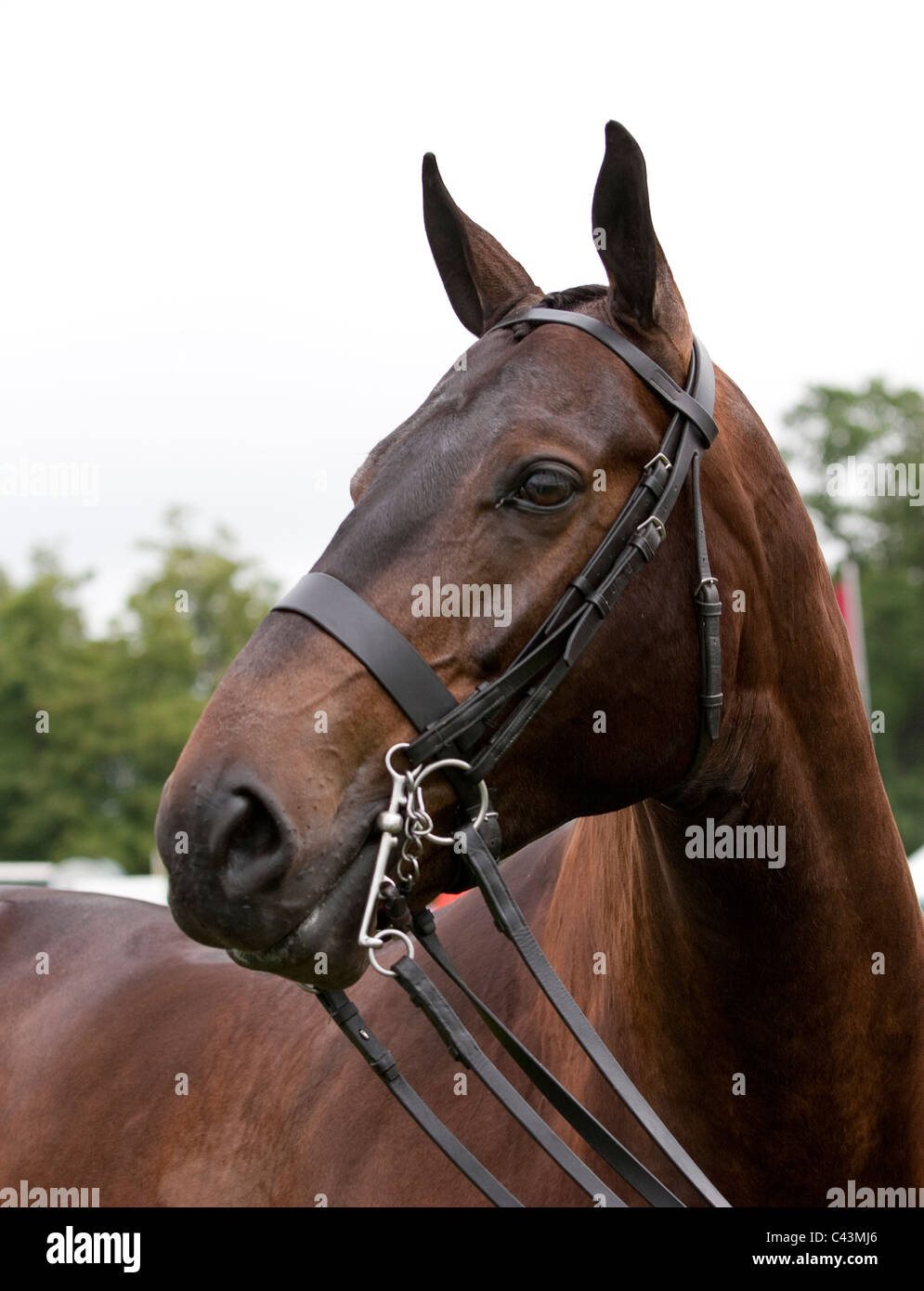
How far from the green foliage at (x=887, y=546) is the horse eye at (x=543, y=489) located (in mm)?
47328

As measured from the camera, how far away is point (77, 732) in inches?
1815

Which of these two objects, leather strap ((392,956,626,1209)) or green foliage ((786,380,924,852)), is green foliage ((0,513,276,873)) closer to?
green foliage ((786,380,924,852))

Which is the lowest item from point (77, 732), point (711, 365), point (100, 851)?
point (100, 851)

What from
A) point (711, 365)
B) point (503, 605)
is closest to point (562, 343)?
point (711, 365)

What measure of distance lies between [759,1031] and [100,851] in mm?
42504

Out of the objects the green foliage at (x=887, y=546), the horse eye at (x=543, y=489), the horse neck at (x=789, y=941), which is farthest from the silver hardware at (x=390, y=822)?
the green foliage at (x=887, y=546)

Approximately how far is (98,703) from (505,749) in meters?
45.9

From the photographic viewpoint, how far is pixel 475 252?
11.3 ft

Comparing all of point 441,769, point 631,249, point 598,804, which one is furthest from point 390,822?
point 631,249

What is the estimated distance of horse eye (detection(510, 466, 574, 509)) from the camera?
2.80 m

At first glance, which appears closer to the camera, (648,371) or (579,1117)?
(579,1117)

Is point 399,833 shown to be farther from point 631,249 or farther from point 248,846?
point 631,249

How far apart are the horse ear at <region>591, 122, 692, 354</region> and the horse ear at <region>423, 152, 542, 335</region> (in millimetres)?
399
